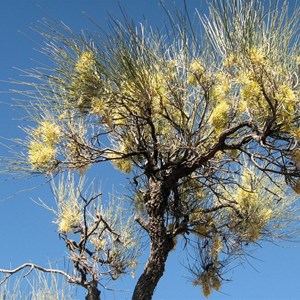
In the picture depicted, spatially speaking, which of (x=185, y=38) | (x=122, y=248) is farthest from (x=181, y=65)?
(x=122, y=248)

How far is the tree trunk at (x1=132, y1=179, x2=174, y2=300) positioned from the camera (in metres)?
3.65

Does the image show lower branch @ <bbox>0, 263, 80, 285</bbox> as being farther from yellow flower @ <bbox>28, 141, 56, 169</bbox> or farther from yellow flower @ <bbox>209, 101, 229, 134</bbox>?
yellow flower @ <bbox>209, 101, 229, 134</bbox>

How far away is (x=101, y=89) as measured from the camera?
3.54 m

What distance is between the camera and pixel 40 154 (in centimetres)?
368

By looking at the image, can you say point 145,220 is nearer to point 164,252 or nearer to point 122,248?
point 122,248

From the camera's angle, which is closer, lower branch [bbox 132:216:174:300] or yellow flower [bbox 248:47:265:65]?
yellow flower [bbox 248:47:265:65]

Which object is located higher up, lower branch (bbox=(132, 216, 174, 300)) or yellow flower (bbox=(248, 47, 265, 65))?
yellow flower (bbox=(248, 47, 265, 65))

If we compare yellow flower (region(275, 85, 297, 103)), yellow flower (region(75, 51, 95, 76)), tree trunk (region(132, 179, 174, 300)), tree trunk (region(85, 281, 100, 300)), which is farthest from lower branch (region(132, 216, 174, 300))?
yellow flower (region(275, 85, 297, 103))

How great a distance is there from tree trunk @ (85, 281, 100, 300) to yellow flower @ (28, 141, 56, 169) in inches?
32.1

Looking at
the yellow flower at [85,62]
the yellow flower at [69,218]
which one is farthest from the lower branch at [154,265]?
the yellow flower at [85,62]

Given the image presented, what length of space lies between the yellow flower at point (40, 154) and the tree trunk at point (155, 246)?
65cm

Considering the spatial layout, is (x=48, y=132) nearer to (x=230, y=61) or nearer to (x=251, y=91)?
(x=230, y=61)

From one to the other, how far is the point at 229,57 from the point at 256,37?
20 cm

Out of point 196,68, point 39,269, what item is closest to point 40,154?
point 39,269
